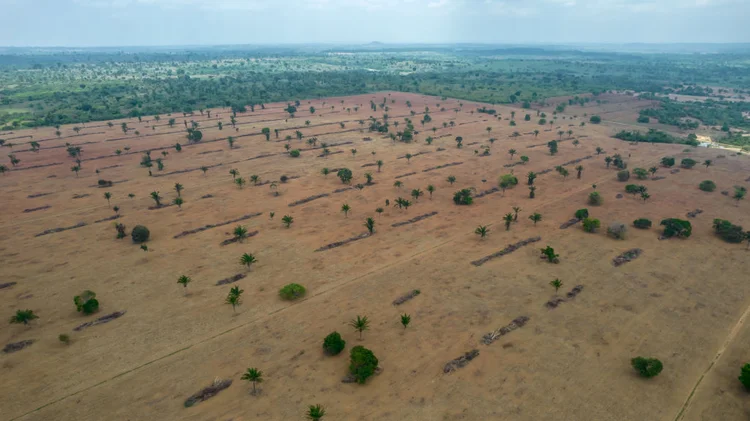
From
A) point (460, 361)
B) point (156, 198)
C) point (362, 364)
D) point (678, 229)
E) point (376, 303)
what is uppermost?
point (156, 198)

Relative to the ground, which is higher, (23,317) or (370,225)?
(370,225)

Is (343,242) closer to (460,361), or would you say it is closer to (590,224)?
(460,361)

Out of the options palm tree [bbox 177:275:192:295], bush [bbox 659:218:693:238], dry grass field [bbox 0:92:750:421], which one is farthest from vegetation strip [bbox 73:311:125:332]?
bush [bbox 659:218:693:238]

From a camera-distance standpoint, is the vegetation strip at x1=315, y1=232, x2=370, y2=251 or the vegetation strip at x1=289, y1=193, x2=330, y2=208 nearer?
the vegetation strip at x1=315, y1=232, x2=370, y2=251

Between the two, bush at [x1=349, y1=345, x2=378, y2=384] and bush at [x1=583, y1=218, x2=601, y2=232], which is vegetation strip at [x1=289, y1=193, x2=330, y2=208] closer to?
bush at [x1=349, y1=345, x2=378, y2=384]

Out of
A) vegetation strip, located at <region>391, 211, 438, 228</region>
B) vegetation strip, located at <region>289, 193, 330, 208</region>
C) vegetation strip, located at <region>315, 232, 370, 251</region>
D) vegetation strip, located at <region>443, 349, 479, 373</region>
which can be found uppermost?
vegetation strip, located at <region>289, 193, 330, 208</region>

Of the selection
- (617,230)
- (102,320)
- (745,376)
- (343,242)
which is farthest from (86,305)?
(617,230)
